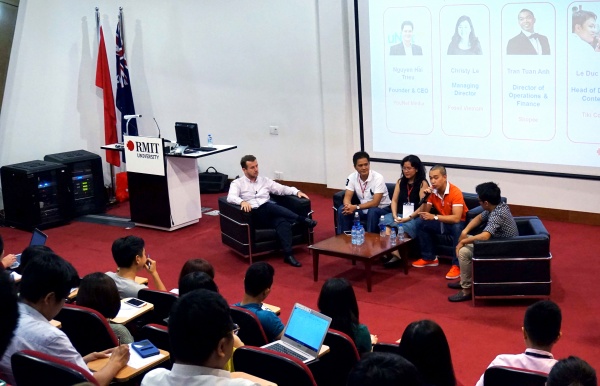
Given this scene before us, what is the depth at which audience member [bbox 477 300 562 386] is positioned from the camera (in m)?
3.95

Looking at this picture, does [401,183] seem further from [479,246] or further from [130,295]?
[130,295]

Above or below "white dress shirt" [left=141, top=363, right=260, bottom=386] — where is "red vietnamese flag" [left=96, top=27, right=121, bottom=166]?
above

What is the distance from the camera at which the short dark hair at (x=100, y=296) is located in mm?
4586

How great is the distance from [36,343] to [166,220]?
5.88 metres

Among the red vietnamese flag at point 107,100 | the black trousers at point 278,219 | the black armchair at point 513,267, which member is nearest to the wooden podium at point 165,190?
the black trousers at point 278,219

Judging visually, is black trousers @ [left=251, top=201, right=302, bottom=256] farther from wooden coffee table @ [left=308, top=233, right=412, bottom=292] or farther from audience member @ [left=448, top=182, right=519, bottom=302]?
audience member @ [left=448, top=182, right=519, bottom=302]

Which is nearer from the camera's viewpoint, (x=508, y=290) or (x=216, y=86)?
(x=508, y=290)

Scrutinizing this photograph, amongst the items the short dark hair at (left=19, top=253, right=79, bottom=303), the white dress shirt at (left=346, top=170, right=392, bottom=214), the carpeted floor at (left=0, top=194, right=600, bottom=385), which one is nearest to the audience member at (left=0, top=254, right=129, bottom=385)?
the short dark hair at (left=19, top=253, right=79, bottom=303)

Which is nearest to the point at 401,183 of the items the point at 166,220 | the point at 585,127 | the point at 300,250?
the point at 300,250

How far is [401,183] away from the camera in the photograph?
7.84 m

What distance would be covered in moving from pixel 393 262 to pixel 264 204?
1462mm

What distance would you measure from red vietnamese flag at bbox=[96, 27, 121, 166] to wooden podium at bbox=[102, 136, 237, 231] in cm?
165

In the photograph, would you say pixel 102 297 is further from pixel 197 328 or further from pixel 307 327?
pixel 197 328

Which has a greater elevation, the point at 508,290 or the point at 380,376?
the point at 380,376
